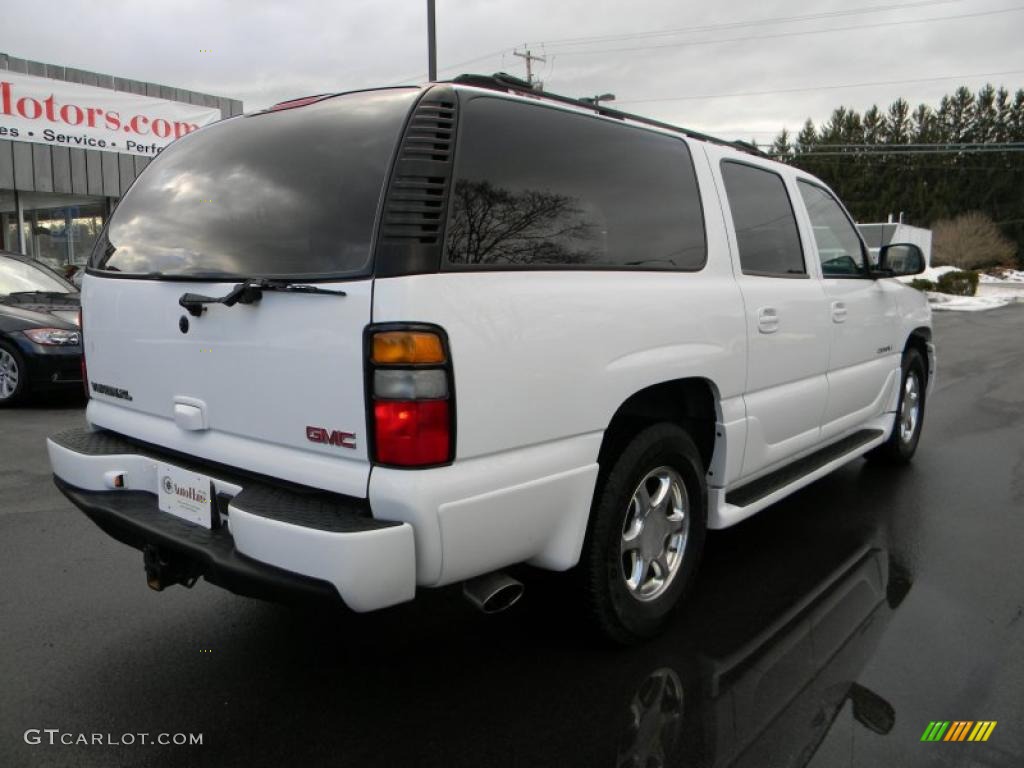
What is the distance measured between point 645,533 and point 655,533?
0.25ft

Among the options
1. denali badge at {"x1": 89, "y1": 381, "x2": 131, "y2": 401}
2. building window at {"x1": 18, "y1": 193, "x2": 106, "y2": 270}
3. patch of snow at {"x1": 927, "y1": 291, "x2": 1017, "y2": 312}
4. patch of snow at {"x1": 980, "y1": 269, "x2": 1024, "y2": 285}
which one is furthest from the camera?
patch of snow at {"x1": 980, "y1": 269, "x2": 1024, "y2": 285}

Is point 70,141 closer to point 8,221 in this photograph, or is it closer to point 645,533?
point 8,221

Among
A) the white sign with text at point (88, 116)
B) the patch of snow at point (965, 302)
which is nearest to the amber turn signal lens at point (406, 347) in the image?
the white sign with text at point (88, 116)

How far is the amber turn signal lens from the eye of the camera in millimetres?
2107

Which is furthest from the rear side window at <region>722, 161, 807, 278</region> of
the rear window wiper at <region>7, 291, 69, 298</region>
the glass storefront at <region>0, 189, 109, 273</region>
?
the glass storefront at <region>0, 189, 109, 273</region>

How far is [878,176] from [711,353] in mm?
75389

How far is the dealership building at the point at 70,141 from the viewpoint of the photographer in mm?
15898

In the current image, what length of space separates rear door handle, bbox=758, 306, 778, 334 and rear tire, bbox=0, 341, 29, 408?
6.89 m

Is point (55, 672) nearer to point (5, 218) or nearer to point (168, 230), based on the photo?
point (168, 230)

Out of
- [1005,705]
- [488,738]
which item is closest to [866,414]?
[1005,705]

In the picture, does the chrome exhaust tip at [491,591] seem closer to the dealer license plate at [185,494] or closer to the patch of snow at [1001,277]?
the dealer license plate at [185,494]

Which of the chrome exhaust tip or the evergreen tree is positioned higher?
the evergreen tree

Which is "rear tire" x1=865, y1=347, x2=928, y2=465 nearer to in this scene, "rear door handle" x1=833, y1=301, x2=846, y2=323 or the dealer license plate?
"rear door handle" x1=833, y1=301, x2=846, y2=323

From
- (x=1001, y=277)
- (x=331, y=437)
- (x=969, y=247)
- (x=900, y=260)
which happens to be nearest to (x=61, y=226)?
(x=900, y=260)
